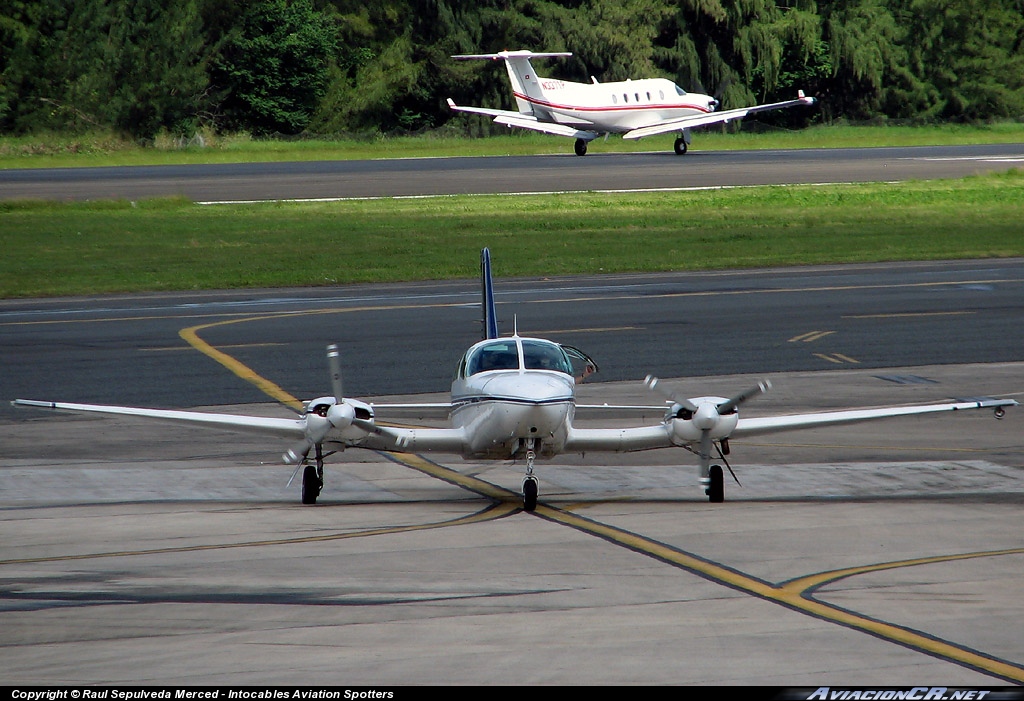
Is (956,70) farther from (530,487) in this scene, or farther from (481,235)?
(530,487)

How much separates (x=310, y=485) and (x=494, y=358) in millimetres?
2554

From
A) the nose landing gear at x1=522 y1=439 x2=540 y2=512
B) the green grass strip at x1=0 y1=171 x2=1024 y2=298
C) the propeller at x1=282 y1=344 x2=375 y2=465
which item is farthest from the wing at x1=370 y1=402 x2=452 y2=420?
the green grass strip at x1=0 y1=171 x2=1024 y2=298

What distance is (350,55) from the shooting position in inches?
4355

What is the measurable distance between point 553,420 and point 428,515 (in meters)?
1.79

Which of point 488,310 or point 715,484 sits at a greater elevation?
point 488,310

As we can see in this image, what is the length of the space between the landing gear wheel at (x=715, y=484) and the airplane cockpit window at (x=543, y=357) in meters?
1.95

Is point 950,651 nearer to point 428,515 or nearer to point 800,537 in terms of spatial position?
point 800,537

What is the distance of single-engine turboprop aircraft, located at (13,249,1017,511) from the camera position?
1424 centimetres

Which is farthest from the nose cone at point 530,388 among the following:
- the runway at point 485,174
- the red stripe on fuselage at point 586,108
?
the red stripe on fuselage at point 586,108

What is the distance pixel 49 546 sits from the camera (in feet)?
42.4

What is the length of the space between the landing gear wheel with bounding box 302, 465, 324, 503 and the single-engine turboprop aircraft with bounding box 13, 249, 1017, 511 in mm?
11

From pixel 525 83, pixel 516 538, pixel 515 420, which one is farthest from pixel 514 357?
pixel 525 83

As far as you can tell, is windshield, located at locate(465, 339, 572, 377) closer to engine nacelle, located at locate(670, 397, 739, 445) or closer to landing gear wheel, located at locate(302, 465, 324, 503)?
engine nacelle, located at locate(670, 397, 739, 445)
